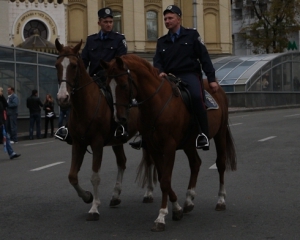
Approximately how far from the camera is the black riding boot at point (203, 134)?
10.8 m

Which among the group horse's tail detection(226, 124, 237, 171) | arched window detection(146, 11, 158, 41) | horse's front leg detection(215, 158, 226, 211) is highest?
arched window detection(146, 11, 158, 41)

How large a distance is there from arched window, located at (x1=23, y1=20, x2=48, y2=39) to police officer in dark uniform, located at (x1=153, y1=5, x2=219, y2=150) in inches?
1766

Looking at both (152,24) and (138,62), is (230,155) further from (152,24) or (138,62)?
(152,24)

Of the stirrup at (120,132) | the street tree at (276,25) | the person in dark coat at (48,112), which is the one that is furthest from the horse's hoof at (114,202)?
the street tree at (276,25)

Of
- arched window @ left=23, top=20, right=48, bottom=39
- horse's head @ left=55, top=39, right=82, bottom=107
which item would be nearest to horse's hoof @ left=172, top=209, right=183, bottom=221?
horse's head @ left=55, top=39, right=82, bottom=107

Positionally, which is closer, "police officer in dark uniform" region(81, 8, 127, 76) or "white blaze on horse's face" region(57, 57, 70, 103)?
"white blaze on horse's face" region(57, 57, 70, 103)

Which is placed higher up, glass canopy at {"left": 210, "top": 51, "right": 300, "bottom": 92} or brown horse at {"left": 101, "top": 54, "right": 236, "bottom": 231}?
glass canopy at {"left": 210, "top": 51, "right": 300, "bottom": 92}

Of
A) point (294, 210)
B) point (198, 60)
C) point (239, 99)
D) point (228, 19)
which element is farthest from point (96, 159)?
point (228, 19)

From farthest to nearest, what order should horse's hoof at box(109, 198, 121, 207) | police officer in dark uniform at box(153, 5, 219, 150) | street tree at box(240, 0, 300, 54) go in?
street tree at box(240, 0, 300, 54), horse's hoof at box(109, 198, 121, 207), police officer in dark uniform at box(153, 5, 219, 150)

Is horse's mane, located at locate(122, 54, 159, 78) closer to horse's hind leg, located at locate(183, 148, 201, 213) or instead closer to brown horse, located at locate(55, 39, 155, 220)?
brown horse, located at locate(55, 39, 155, 220)

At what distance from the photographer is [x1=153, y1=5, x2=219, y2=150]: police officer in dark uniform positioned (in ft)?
35.5

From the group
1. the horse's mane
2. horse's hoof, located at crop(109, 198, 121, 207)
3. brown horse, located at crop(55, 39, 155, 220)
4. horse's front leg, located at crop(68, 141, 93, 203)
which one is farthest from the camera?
horse's hoof, located at crop(109, 198, 121, 207)

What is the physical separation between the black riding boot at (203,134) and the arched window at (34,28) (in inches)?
1786

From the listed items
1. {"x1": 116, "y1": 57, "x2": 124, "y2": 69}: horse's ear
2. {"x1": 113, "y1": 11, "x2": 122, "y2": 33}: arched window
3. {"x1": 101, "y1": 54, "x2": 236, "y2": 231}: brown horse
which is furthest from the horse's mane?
{"x1": 113, "y1": 11, "x2": 122, "y2": 33}: arched window
